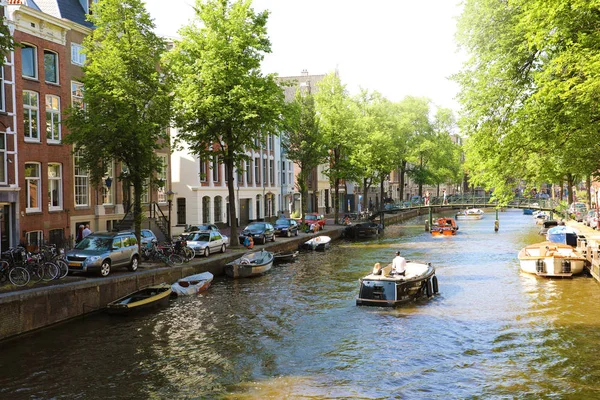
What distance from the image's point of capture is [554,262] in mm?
→ 31984

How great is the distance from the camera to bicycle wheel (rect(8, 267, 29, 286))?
842 inches

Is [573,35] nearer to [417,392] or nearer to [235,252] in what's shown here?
[417,392]

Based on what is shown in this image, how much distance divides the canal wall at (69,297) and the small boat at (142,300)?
0.82 meters

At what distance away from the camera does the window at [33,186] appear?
106 ft

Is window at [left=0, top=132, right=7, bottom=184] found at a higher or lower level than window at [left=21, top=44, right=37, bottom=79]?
lower

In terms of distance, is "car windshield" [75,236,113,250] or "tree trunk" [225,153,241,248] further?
"tree trunk" [225,153,241,248]

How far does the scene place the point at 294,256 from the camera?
41.8 metres

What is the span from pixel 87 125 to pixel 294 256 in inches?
749

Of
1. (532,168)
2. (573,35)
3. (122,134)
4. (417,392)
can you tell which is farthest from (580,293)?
(122,134)

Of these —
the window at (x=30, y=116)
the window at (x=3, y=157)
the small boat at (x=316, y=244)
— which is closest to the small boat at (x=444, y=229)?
the small boat at (x=316, y=244)

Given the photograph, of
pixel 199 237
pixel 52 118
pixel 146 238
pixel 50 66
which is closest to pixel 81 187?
pixel 52 118

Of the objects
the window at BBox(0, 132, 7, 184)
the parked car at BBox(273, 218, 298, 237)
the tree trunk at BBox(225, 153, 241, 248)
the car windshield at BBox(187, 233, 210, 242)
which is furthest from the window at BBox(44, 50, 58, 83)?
the parked car at BBox(273, 218, 298, 237)

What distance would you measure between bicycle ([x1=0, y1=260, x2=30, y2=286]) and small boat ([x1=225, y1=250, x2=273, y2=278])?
1304cm

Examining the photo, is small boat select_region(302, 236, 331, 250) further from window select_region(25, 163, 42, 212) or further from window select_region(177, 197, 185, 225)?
window select_region(25, 163, 42, 212)
